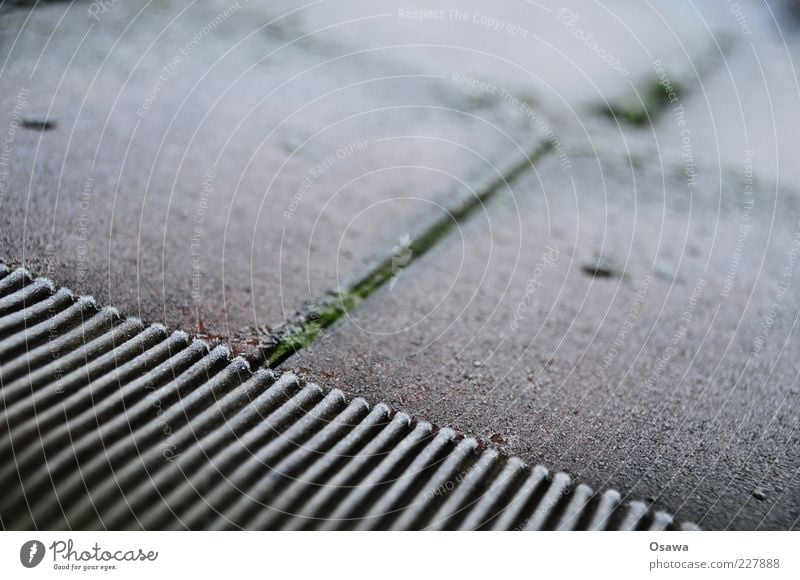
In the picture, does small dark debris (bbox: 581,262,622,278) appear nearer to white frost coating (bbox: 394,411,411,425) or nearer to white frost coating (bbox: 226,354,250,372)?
white frost coating (bbox: 394,411,411,425)

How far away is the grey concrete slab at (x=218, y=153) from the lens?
51.4 inches

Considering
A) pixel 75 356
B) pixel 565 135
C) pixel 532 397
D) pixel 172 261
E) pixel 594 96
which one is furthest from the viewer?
pixel 594 96

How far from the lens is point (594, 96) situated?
198cm

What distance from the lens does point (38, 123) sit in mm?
1555

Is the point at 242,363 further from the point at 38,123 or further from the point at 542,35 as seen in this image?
the point at 542,35

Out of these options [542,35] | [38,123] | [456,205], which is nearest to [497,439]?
[456,205]

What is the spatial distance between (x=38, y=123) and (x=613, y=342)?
140cm

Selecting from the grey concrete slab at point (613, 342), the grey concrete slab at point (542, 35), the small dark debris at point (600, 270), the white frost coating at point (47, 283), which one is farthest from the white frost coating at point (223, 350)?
the grey concrete slab at point (542, 35)

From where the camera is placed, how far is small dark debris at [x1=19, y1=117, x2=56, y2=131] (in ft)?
5.07
